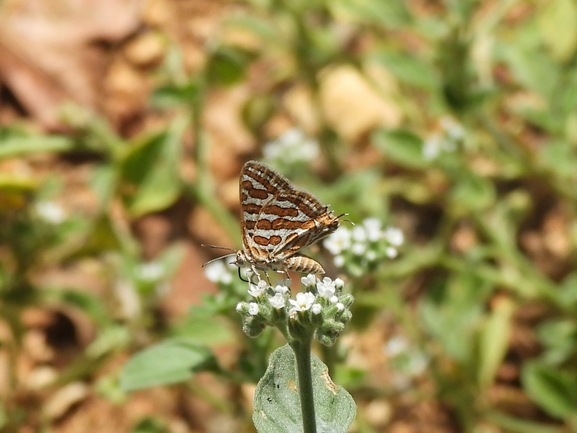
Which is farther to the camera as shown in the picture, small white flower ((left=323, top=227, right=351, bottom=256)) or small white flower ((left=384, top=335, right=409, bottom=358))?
small white flower ((left=384, top=335, right=409, bottom=358))

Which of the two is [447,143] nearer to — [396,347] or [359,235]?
[396,347]

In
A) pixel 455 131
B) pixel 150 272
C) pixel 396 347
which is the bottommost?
pixel 396 347

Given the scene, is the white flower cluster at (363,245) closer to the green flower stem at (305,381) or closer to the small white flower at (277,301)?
the small white flower at (277,301)

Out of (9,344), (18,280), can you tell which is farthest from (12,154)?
(9,344)

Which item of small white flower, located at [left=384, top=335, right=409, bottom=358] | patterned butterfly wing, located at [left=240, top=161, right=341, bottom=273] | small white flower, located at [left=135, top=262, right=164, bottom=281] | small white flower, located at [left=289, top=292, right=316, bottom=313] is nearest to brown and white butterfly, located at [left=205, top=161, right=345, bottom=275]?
patterned butterfly wing, located at [left=240, top=161, right=341, bottom=273]

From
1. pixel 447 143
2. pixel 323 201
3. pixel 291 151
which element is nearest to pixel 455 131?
pixel 447 143

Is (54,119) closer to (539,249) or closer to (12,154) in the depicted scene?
(12,154)

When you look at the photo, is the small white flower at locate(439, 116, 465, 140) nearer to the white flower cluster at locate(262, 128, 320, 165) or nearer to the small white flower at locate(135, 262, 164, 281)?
the white flower cluster at locate(262, 128, 320, 165)
